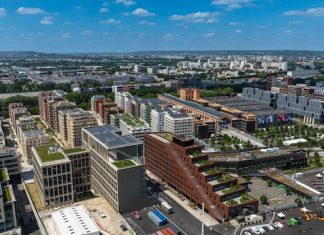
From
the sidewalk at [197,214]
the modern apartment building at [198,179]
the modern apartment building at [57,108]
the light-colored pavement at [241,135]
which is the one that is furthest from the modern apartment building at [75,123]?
the light-colored pavement at [241,135]

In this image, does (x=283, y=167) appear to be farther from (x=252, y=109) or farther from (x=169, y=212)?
(x=252, y=109)

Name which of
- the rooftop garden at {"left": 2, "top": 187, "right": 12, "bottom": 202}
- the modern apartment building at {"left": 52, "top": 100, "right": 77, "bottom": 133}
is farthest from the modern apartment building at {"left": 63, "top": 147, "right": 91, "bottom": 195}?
the modern apartment building at {"left": 52, "top": 100, "right": 77, "bottom": 133}

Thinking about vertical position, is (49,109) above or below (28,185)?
above

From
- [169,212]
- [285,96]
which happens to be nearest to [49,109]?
[169,212]

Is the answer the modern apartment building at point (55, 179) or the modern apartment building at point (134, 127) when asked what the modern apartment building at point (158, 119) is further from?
the modern apartment building at point (55, 179)

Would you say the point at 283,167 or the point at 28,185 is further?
the point at 283,167
